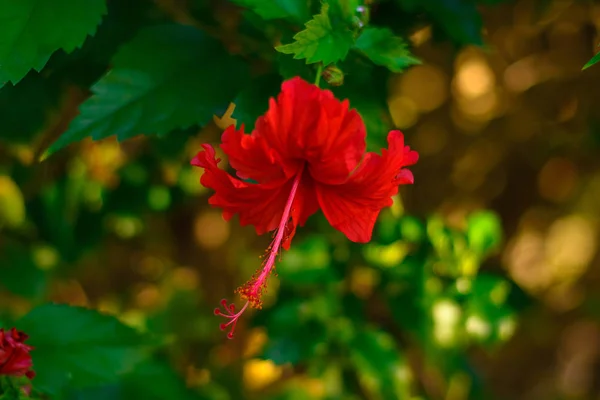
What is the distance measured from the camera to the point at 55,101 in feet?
3.36

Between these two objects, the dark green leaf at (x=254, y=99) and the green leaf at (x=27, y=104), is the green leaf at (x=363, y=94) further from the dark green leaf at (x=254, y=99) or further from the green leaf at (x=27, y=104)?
the green leaf at (x=27, y=104)

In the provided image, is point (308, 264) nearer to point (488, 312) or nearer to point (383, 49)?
point (488, 312)

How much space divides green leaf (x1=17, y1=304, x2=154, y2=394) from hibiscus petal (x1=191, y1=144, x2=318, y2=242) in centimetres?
32

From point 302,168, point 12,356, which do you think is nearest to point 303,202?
point 302,168

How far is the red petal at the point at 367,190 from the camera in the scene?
561 mm

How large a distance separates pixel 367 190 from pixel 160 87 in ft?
1.01

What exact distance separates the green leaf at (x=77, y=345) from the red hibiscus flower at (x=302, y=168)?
0.28 metres

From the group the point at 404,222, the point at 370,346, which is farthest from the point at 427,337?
the point at 404,222

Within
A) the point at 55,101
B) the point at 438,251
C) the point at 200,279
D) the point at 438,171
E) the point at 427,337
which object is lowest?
the point at 200,279

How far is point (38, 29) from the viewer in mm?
668

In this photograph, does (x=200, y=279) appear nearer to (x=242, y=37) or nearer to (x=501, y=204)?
(x=501, y=204)

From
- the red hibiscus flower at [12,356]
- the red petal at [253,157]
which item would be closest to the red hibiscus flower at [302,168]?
the red petal at [253,157]

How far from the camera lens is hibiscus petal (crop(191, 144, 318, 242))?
575mm

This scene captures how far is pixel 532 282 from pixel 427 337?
0.61m
